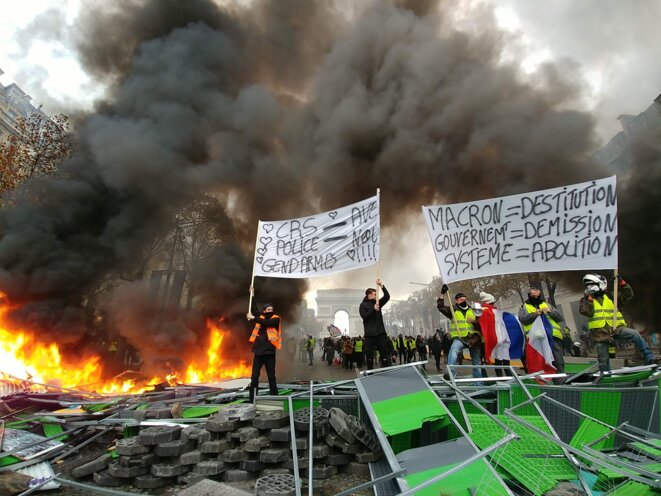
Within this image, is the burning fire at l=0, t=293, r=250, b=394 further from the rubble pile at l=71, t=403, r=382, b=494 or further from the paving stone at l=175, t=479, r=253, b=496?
→ the paving stone at l=175, t=479, r=253, b=496

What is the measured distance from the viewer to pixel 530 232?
5902 millimetres

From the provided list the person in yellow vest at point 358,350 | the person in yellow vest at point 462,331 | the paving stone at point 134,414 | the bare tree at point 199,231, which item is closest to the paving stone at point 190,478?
the paving stone at point 134,414

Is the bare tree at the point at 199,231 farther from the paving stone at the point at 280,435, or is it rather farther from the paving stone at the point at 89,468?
the paving stone at the point at 280,435

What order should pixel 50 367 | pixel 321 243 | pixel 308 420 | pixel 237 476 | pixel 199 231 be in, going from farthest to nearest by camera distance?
pixel 199 231 < pixel 50 367 < pixel 321 243 < pixel 308 420 < pixel 237 476

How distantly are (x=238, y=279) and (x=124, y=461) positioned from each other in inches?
424

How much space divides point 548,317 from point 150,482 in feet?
19.0

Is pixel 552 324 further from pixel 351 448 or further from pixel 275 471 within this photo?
pixel 275 471

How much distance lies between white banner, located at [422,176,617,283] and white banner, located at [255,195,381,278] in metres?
1.10

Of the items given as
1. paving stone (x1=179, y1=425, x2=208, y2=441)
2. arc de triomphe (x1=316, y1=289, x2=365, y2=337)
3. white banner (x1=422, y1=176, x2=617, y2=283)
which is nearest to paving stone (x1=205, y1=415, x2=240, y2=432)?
paving stone (x1=179, y1=425, x2=208, y2=441)

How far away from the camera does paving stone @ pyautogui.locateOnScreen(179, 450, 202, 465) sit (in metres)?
3.14

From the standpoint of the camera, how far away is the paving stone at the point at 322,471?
3.05 metres

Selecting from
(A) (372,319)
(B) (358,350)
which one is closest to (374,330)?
(A) (372,319)

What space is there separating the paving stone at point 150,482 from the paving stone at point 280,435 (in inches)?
36.1

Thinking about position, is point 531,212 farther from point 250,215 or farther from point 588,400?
point 250,215
